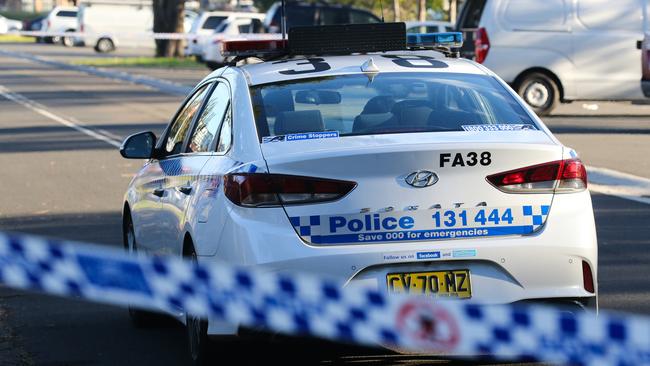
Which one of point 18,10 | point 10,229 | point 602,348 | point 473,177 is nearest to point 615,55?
point 10,229

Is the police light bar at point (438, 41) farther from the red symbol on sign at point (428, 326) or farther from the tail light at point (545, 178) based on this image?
the red symbol on sign at point (428, 326)

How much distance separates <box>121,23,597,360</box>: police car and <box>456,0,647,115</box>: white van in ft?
54.3

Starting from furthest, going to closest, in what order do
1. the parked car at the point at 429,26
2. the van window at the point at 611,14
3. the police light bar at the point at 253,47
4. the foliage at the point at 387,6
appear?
the foliage at the point at 387,6, the parked car at the point at 429,26, the van window at the point at 611,14, the police light bar at the point at 253,47

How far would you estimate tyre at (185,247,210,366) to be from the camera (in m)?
6.31

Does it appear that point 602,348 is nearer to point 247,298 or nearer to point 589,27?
point 247,298

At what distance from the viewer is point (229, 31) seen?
46188mm

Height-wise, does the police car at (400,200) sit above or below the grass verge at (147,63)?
above

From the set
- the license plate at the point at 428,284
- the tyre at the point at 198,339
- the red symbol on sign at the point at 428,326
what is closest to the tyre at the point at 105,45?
the tyre at the point at 198,339

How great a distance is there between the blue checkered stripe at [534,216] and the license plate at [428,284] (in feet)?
1.41

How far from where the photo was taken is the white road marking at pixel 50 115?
20852 mm

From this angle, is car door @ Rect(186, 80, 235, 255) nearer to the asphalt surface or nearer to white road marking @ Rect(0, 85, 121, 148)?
the asphalt surface

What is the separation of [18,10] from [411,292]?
12618 cm

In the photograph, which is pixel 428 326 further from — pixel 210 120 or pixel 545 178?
pixel 210 120

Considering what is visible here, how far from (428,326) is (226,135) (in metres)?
2.18
